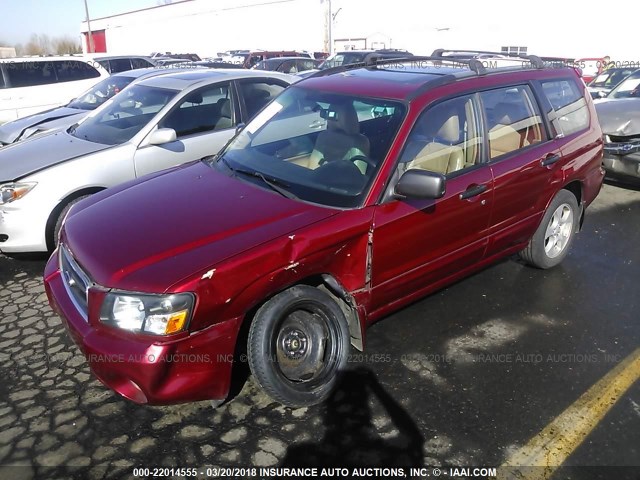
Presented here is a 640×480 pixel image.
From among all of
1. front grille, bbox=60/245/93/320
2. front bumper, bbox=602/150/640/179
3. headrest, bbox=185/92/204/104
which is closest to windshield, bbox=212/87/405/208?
front grille, bbox=60/245/93/320

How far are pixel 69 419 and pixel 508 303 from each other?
3268 mm

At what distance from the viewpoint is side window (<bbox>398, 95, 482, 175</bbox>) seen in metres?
3.39

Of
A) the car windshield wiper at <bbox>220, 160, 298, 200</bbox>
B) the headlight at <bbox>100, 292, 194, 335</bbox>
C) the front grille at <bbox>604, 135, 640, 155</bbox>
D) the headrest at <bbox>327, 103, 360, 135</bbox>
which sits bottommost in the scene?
the front grille at <bbox>604, 135, 640, 155</bbox>

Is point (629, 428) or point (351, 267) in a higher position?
point (351, 267)

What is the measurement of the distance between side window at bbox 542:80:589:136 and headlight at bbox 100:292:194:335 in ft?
11.3

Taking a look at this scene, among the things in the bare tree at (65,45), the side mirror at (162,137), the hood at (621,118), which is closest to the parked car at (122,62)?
the side mirror at (162,137)

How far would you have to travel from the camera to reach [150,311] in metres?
2.49

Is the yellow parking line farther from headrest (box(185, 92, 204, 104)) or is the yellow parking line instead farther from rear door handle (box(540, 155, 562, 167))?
headrest (box(185, 92, 204, 104))

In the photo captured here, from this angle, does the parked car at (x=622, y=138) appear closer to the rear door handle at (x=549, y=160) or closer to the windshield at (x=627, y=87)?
the windshield at (x=627, y=87)

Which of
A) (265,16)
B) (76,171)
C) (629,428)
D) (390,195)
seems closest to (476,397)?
(629,428)

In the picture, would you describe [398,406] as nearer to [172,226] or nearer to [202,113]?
[172,226]

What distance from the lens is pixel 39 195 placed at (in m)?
4.63

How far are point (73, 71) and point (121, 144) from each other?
8235 mm

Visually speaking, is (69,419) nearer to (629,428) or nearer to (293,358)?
(293,358)
